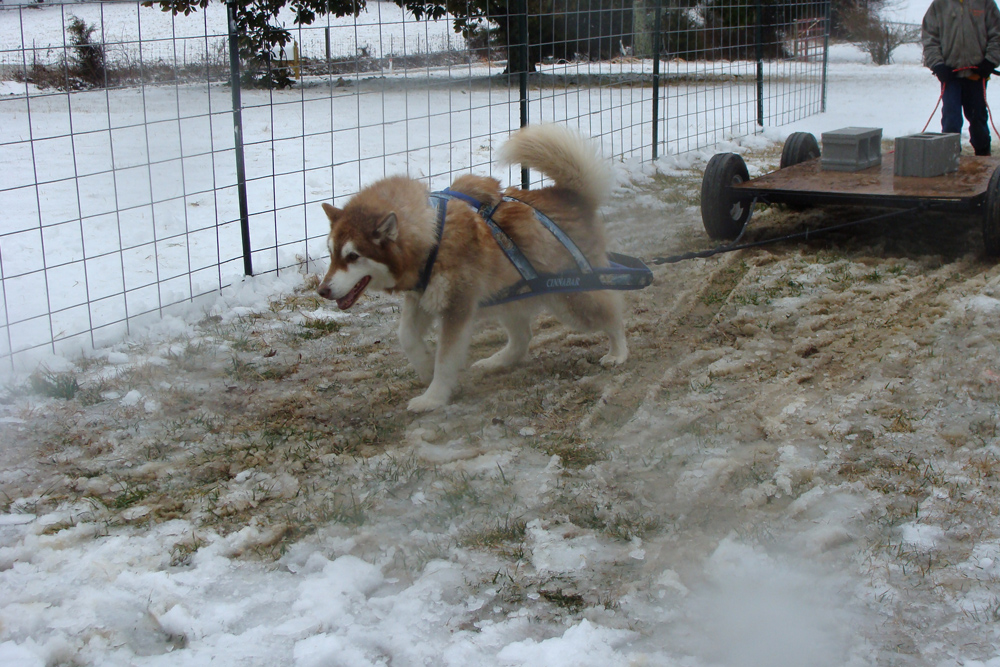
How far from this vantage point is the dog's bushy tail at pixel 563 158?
159 inches

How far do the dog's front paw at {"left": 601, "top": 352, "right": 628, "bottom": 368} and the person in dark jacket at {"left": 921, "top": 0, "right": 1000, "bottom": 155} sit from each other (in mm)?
5560

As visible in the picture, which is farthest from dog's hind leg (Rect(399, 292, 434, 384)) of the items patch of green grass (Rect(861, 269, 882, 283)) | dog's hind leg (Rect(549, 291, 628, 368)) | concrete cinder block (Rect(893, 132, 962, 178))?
concrete cinder block (Rect(893, 132, 962, 178))

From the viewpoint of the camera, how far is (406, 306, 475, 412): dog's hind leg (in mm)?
3893

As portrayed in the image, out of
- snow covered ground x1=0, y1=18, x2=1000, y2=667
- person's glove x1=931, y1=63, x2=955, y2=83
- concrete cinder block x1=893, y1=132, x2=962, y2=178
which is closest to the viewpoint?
snow covered ground x1=0, y1=18, x2=1000, y2=667

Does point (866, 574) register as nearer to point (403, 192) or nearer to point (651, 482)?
point (651, 482)

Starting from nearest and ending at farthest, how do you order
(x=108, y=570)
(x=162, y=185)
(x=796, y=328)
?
(x=108, y=570), (x=796, y=328), (x=162, y=185)

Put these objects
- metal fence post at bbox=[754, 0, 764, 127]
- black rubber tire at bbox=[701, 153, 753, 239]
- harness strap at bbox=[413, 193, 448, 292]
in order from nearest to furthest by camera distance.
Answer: harness strap at bbox=[413, 193, 448, 292] → black rubber tire at bbox=[701, 153, 753, 239] → metal fence post at bbox=[754, 0, 764, 127]

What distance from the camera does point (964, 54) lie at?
25.6 ft

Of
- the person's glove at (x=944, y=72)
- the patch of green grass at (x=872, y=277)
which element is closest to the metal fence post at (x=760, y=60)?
the person's glove at (x=944, y=72)

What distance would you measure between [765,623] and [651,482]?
2.70 feet

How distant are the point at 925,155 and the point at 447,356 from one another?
403cm

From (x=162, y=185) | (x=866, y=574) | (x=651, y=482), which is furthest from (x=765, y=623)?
(x=162, y=185)

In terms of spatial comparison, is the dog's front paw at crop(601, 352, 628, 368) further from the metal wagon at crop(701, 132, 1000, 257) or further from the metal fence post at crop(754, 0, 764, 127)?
the metal fence post at crop(754, 0, 764, 127)

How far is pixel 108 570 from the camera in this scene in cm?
262
